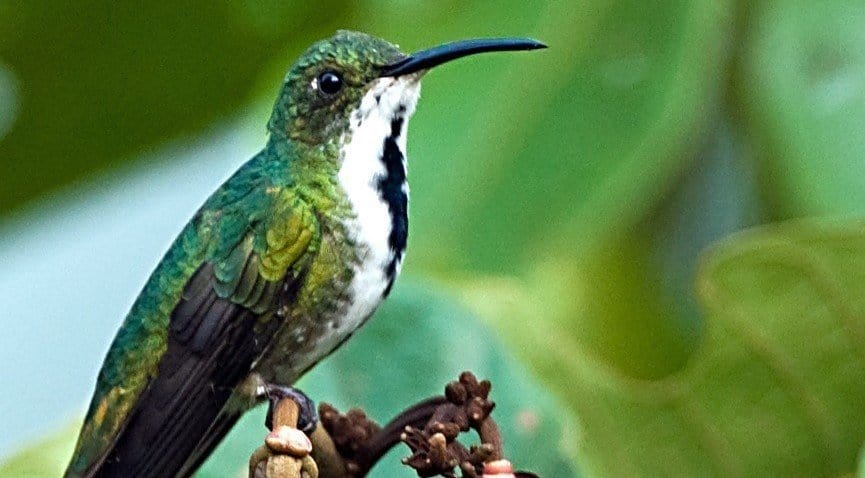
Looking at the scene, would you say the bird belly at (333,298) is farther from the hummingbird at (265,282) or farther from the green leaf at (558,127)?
the green leaf at (558,127)

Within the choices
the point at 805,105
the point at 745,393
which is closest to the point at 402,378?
the point at 745,393

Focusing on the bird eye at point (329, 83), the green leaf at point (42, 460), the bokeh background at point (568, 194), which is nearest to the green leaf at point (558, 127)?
the bokeh background at point (568, 194)

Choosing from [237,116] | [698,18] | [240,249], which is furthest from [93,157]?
[240,249]

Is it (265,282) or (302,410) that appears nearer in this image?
(302,410)

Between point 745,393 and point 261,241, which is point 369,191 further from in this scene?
point 745,393

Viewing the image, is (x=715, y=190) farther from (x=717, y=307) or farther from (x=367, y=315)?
(x=367, y=315)

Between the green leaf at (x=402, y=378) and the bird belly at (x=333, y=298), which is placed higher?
the green leaf at (x=402, y=378)
